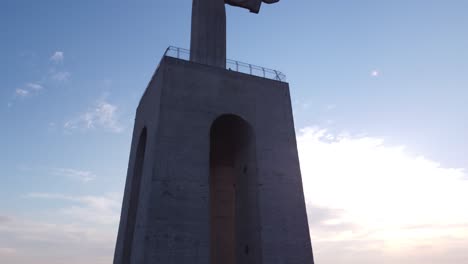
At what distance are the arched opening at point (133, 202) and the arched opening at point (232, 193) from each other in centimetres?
411

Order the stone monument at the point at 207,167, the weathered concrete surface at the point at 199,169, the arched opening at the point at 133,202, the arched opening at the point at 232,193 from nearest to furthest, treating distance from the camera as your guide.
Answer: the weathered concrete surface at the point at 199,169 < the stone monument at the point at 207,167 < the arched opening at the point at 232,193 < the arched opening at the point at 133,202

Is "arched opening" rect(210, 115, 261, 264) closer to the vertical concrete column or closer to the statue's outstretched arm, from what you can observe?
the vertical concrete column

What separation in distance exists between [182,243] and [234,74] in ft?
29.3

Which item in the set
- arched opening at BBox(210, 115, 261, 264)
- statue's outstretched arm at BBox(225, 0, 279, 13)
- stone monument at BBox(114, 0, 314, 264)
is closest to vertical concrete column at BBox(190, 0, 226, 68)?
stone monument at BBox(114, 0, 314, 264)

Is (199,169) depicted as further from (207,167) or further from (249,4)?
(249,4)

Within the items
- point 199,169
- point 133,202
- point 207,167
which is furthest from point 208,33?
point 133,202

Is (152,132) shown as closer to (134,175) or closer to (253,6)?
(134,175)

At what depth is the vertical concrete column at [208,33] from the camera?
812 inches

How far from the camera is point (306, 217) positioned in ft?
54.9

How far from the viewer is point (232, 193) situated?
22.7 meters

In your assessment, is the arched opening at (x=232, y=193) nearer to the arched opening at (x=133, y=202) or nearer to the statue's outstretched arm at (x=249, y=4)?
the arched opening at (x=133, y=202)

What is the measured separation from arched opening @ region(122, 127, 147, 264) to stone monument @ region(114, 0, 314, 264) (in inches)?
2.2

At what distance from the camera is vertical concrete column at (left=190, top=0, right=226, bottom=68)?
20.6m

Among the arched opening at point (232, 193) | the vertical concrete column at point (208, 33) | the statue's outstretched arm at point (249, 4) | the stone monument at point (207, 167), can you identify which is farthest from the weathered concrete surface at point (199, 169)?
the statue's outstretched arm at point (249, 4)
